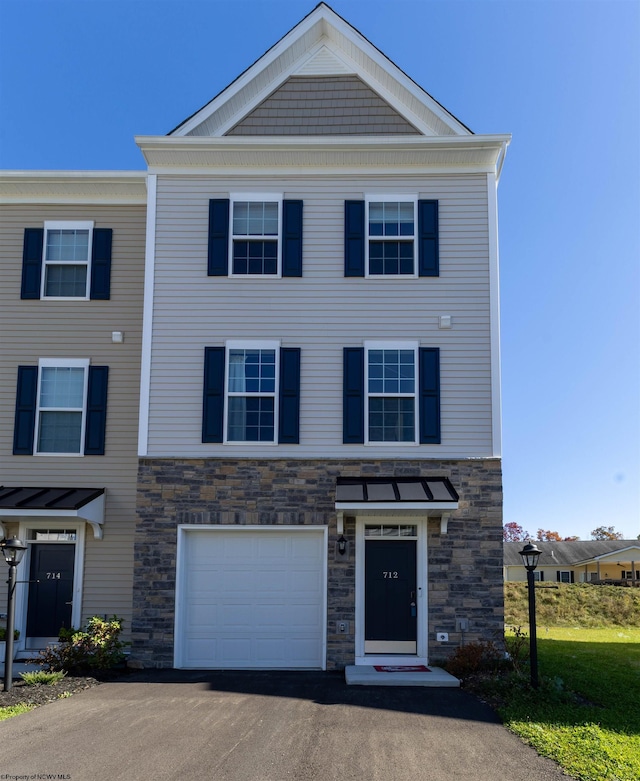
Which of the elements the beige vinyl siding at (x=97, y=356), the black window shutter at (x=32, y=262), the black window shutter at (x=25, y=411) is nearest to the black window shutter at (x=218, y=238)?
the beige vinyl siding at (x=97, y=356)

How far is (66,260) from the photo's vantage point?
14.6 metres

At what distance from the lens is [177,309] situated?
44.1 ft

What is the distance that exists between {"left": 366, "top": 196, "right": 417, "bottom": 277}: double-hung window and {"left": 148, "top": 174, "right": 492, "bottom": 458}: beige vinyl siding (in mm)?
198

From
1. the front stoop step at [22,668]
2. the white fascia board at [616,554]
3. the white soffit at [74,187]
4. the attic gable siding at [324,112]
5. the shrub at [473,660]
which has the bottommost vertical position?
the front stoop step at [22,668]

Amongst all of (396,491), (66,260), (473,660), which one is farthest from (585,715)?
(66,260)

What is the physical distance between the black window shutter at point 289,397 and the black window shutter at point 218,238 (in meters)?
1.77

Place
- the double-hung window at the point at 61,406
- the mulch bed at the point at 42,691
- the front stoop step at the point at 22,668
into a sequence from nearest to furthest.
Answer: the mulch bed at the point at 42,691 < the front stoop step at the point at 22,668 < the double-hung window at the point at 61,406

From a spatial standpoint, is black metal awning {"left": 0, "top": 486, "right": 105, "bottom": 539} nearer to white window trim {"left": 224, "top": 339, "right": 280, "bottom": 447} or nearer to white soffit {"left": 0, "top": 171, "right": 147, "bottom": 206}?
white window trim {"left": 224, "top": 339, "right": 280, "bottom": 447}

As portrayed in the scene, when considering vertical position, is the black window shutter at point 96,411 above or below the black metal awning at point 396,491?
above

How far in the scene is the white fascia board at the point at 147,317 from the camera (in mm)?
13109

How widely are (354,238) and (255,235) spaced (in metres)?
1.68

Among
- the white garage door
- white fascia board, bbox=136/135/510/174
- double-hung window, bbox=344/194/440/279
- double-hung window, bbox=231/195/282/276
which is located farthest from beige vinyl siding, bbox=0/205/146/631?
double-hung window, bbox=344/194/440/279

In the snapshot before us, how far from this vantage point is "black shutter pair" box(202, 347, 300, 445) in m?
13.0

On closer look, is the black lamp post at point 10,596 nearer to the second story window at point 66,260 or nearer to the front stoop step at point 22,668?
the front stoop step at point 22,668
